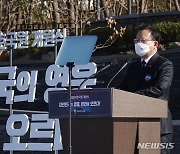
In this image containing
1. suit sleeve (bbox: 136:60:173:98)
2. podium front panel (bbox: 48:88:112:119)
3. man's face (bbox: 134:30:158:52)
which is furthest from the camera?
man's face (bbox: 134:30:158:52)

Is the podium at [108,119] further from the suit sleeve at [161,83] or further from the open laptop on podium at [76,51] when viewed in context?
the open laptop on podium at [76,51]

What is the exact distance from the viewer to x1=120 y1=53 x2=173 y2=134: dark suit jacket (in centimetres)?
560

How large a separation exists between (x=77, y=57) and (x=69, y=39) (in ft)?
1.40

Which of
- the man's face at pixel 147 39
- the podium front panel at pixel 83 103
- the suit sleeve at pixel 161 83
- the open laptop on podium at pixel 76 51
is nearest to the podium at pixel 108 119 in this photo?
the podium front panel at pixel 83 103

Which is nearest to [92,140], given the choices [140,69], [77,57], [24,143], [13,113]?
[140,69]

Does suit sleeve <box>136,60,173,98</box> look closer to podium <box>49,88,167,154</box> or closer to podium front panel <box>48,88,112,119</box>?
podium <box>49,88,167,154</box>

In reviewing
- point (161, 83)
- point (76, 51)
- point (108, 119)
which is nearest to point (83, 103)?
point (108, 119)

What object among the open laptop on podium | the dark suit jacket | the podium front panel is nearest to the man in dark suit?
the dark suit jacket

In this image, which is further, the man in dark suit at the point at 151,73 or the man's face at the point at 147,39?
the man's face at the point at 147,39

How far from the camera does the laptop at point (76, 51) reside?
636 cm

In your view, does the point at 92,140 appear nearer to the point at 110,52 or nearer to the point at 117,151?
the point at 117,151

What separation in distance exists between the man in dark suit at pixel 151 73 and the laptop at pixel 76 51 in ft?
1.93

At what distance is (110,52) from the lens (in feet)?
61.8

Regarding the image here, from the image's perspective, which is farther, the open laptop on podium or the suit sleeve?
the open laptop on podium
